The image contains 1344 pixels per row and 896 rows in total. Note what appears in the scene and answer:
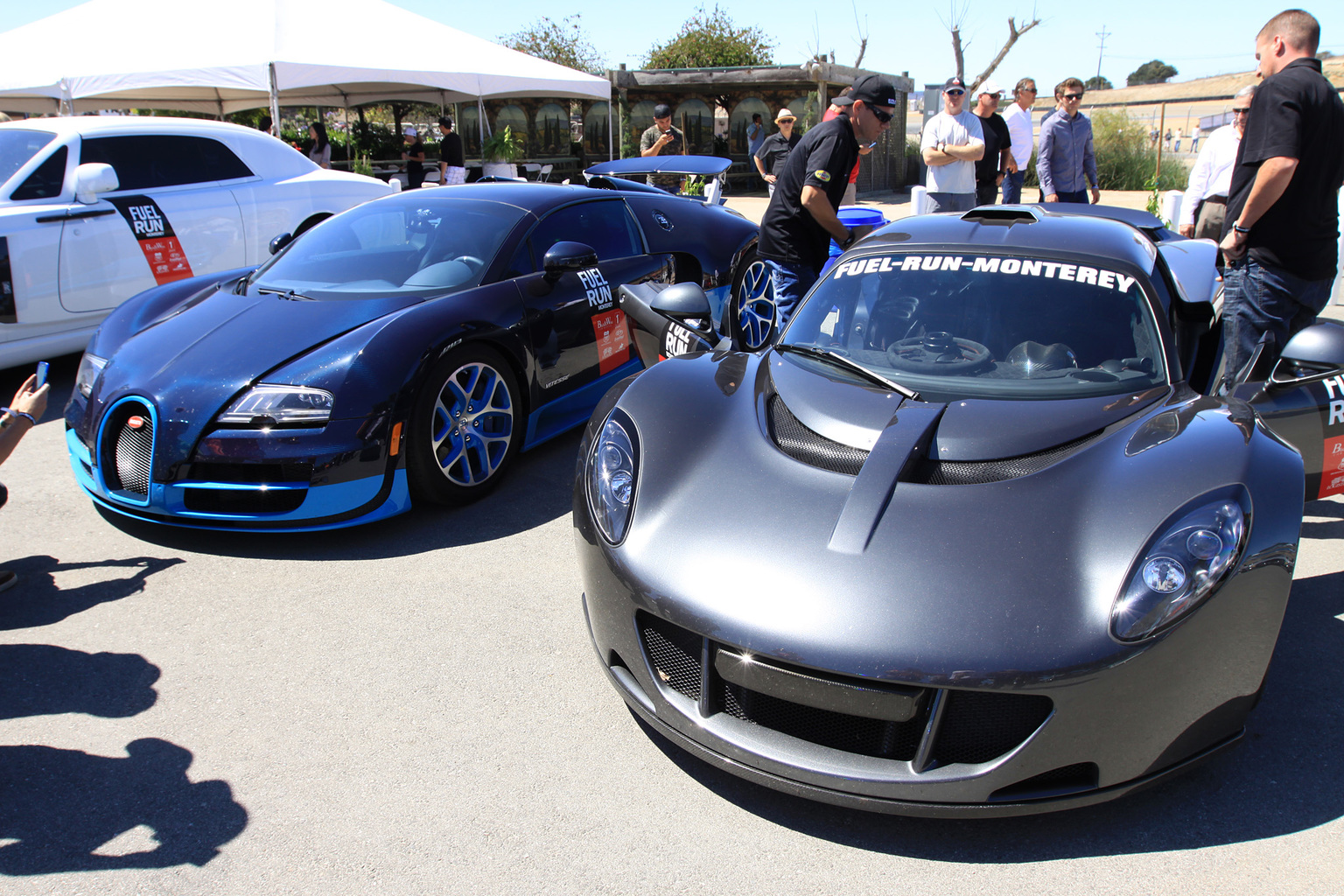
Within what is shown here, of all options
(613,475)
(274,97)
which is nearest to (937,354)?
(613,475)

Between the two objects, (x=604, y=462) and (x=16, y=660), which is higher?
(x=604, y=462)

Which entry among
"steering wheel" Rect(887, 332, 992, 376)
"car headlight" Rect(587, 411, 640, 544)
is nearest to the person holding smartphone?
"car headlight" Rect(587, 411, 640, 544)

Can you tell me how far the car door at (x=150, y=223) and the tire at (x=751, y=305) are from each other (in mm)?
3595

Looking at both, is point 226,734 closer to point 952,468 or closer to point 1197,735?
point 952,468

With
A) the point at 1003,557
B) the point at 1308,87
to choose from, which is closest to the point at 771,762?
the point at 1003,557

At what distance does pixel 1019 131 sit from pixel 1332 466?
6.59m

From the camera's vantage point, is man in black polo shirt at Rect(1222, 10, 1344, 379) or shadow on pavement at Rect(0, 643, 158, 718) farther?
man in black polo shirt at Rect(1222, 10, 1344, 379)

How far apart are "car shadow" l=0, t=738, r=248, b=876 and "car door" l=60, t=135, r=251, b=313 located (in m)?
4.33

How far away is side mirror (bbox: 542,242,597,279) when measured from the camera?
14.2 feet

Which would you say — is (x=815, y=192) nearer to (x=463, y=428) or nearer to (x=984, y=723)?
(x=463, y=428)

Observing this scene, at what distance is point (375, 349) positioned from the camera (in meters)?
3.58

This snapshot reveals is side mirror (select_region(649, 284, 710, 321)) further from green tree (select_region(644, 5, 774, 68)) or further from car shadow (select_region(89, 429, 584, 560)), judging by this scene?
green tree (select_region(644, 5, 774, 68))

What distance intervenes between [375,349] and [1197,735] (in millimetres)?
2987

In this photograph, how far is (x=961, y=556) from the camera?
6.50 feet
